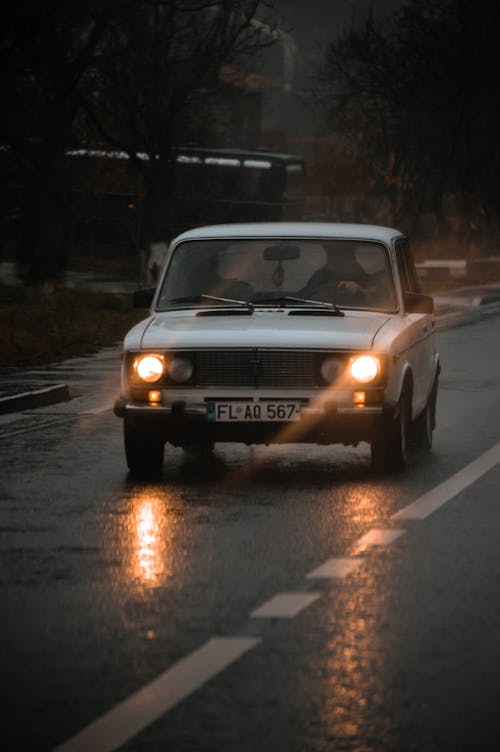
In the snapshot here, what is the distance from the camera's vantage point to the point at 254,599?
7.86 metres

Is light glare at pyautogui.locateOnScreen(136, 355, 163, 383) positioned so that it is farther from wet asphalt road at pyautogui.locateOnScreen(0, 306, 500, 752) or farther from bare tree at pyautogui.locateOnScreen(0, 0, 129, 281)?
bare tree at pyautogui.locateOnScreen(0, 0, 129, 281)

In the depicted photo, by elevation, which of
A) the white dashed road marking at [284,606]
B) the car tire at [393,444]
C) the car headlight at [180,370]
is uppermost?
the car headlight at [180,370]

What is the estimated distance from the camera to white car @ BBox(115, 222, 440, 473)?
11594 mm

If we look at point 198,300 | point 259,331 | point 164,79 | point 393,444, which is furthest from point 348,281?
point 164,79

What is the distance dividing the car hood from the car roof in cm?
82

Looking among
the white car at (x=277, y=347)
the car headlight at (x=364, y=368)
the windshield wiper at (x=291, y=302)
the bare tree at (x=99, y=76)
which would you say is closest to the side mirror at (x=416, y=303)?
the white car at (x=277, y=347)

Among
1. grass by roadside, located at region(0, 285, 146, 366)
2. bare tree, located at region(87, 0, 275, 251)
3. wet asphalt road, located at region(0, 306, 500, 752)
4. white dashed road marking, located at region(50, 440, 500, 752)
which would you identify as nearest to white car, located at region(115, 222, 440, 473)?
wet asphalt road, located at region(0, 306, 500, 752)

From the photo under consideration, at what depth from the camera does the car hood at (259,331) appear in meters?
11.7

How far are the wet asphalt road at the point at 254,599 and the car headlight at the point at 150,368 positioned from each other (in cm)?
66

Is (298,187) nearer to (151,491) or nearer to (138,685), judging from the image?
(151,491)

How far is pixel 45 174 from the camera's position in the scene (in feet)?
138

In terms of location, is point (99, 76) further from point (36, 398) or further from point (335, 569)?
point (335, 569)

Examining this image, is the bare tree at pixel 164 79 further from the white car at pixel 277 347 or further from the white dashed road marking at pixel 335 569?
the white dashed road marking at pixel 335 569

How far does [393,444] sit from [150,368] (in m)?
1.59
